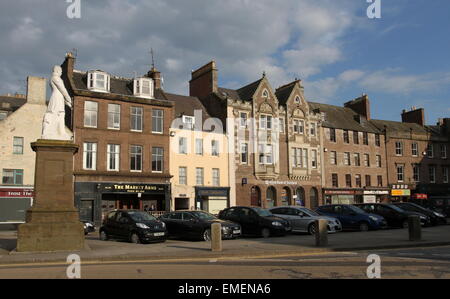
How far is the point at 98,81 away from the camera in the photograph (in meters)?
36.9

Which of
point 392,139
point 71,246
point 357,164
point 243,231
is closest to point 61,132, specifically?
point 71,246

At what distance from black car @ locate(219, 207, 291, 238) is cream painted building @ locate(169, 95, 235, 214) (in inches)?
626

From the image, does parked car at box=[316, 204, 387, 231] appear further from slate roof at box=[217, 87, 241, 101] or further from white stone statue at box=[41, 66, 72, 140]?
slate roof at box=[217, 87, 241, 101]

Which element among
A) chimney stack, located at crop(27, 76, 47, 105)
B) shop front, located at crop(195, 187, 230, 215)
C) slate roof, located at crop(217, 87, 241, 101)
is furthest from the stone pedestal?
slate roof, located at crop(217, 87, 241, 101)

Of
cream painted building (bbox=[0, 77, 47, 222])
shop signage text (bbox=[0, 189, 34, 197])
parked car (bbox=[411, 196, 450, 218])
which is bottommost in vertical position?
parked car (bbox=[411, 196, 450, 218])

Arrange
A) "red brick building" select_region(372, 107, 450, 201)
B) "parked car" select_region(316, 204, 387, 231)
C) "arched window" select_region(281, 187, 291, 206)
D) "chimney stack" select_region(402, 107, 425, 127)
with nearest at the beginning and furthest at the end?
"parked car" select_region(316, 204, 387, 231) → "arched window" select_region(281, 187, 291, 206) → "red brick building" select_region(372, 107, 450, 201) → "chimney stack" select_region(402, 107, 425, 127)

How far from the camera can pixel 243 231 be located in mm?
22547

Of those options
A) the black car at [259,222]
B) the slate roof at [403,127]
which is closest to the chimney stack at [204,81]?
the slate roof at [403,127]

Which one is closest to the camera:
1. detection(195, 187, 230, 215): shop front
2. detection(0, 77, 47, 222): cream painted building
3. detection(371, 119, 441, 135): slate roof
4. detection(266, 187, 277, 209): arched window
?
detection(0, 77, 47, 222): cream painted building

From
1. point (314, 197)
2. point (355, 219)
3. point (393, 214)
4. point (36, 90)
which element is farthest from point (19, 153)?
point (314, 197)

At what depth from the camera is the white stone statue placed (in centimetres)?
1622

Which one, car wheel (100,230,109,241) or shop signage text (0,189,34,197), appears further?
shop signage text (0,189,34,197)

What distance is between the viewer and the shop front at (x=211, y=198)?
39.4 metres
